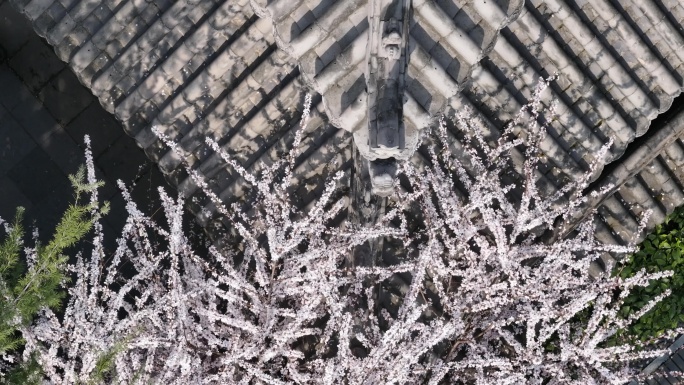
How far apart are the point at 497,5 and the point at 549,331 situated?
4.67 meters

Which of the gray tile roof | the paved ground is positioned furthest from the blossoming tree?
the paved ground

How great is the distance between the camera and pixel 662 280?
11.4 m

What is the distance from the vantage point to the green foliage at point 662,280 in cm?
1134

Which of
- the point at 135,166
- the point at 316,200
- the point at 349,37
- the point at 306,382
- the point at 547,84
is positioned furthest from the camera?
the point at 135,166

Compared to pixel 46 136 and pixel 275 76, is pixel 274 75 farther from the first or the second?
pixel 46 136

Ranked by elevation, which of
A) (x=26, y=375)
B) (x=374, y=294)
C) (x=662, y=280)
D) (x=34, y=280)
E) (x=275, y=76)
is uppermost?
(x=662, y=280)

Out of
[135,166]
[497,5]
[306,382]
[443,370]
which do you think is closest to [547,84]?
[497,5]

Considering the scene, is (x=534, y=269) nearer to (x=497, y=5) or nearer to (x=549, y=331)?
(x=549, y=331)

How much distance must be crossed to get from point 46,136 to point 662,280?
9029 mm

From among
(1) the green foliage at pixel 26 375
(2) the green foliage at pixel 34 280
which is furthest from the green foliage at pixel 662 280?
(1) the green foliage at pixel 26 375

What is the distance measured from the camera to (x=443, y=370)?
9.05 m

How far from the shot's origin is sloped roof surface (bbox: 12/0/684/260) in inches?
320

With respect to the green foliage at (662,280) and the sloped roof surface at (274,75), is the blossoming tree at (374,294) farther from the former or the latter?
the green foliage at (662,280)

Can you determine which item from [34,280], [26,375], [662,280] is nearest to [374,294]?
[34,280]
